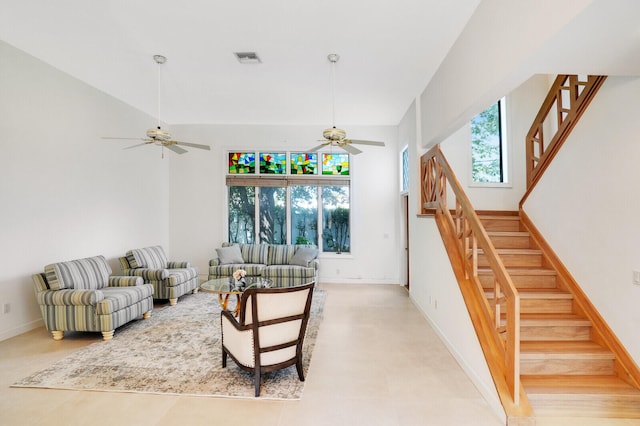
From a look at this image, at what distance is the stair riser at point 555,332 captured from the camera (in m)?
2.99

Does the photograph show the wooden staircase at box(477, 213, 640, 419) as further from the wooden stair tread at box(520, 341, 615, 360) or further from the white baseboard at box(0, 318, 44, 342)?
the white baseboard at box(0, 318, 44, 342)

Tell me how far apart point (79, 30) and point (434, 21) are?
151 inches

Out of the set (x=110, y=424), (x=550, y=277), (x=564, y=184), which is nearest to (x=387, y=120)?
(x=564, y=184)

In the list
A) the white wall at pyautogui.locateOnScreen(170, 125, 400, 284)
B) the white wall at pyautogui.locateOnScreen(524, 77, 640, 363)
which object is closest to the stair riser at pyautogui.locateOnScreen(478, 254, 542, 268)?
the white wall at pyautogui.locateOnScreen(524, 77, 640, 363)

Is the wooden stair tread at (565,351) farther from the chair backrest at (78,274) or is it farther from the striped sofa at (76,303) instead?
the chair backrest at (78,274)

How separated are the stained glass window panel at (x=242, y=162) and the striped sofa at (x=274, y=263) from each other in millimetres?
1719

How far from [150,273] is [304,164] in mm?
3786

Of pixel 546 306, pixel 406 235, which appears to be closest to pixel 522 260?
pixel 546 306

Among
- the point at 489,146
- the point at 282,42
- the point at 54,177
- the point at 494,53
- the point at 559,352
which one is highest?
the point at 282,42

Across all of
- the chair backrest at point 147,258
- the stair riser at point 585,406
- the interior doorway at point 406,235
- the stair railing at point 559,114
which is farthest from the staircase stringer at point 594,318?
the chair backrest at point 147,258

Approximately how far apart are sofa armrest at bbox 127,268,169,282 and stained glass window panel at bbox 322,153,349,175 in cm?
380

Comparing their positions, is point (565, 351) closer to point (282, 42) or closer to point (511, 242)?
point (511, 242)

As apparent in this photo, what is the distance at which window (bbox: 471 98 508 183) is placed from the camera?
5.55 metres

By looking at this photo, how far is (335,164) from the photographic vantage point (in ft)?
23.9
